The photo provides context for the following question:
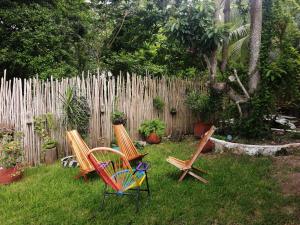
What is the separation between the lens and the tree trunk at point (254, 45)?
6348 mm

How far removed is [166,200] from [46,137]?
128 inches

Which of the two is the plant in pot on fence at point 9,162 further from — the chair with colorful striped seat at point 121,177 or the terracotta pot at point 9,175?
the chair with colorful striped seat at point 121,177

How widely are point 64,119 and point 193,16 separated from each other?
357 cm

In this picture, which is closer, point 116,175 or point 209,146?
point 116,175

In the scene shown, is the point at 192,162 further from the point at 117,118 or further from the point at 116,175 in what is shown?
the point at 117,118

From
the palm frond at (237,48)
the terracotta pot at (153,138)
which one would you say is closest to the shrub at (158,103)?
the terracotta pot at (153,138)

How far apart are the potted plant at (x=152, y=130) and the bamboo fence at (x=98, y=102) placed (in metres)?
0.25

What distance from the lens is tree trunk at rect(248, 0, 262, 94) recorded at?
20.8ft

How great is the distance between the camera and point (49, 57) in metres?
8.88

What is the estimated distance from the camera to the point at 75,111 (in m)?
6.18

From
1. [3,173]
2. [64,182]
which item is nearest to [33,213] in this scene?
[64,182]

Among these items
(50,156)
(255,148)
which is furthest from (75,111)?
(255,148)

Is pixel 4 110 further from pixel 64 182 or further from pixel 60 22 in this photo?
pixel 60 22

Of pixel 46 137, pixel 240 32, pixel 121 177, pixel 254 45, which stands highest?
pixel 240 32
